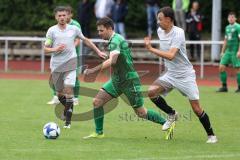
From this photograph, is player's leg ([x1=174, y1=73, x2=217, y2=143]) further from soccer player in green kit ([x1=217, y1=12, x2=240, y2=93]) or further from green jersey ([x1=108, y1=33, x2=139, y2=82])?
soccer player in green kit ([x1=217, y1=12, x2=240, y2=93])

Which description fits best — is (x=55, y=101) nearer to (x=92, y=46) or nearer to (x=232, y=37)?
(x=92, y=46)

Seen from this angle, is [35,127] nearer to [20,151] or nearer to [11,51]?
[20,151]

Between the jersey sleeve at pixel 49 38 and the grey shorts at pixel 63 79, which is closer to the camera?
the jersey sleeve at pixel 49 38

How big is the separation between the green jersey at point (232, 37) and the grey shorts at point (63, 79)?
6.62 metres

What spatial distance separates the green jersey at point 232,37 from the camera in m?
19.9

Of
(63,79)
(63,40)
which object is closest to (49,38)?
(63,40)

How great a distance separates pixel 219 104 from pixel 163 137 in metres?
5.44

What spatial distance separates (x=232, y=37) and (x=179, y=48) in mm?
8831

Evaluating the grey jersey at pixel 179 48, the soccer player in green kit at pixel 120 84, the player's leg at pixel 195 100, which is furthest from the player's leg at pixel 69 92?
the player's leg at pixel 195 100

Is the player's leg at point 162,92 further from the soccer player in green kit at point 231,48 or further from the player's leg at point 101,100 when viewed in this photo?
the soccer player in green kit at point 231,48

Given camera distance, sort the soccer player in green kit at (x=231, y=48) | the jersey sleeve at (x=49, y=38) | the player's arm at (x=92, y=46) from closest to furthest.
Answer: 1. the player's arm at (x=92, y=46)
2. the jersey sleeve at (x=49, y=38)
3. the soccer player in green kit at (x=231, y=48)

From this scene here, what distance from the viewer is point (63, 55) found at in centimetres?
1462

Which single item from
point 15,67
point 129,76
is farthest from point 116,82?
point 15,67

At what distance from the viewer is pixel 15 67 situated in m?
26.9
